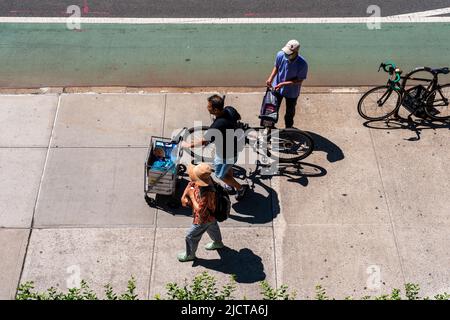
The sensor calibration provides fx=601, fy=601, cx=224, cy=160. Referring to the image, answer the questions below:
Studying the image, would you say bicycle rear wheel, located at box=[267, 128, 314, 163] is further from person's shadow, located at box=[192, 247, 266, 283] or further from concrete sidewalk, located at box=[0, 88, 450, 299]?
person's shadow, located at box=[192, 247, 266, 283]

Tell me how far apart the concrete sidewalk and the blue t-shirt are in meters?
1.02

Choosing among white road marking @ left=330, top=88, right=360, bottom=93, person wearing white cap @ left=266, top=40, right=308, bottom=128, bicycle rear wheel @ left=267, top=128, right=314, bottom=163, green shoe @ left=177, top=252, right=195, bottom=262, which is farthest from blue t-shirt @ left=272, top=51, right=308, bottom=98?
green shoe @ left=177, top=252, right=195, bottom=262

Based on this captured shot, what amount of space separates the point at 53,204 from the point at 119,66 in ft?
11.8

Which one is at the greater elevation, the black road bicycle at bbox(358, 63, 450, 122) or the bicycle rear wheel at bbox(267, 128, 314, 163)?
the black road bicycle at bbox(358, 63, 450, 122)

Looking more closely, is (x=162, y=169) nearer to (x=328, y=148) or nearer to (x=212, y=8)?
(x=328, y=148)

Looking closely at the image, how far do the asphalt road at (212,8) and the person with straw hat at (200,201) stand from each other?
6.15 m

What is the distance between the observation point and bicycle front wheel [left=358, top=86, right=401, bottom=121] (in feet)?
32.0

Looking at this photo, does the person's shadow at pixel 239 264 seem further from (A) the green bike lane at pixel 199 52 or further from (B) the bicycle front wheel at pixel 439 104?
(B) the bicycle front wheel at pixel 439 104

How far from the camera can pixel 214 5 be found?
1264 centimetres

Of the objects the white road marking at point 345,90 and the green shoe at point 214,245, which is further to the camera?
the white road marking at point 345,90

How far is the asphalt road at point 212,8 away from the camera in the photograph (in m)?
12.4

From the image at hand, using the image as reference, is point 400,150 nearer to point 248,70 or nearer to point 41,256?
point 248,70

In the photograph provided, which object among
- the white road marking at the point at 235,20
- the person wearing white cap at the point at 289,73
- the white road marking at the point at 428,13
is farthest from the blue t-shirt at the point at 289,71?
the white road marking at the point at 428,13
